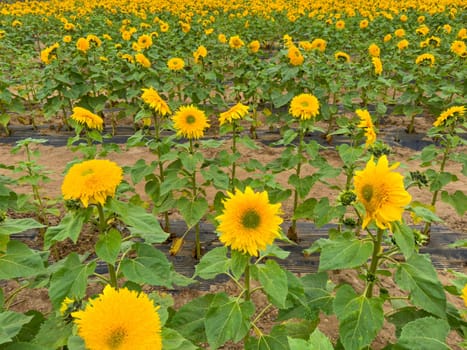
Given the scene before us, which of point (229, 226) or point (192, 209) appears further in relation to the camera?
point (192, 209)

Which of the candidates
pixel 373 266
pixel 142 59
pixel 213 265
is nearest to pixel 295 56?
pixel 142 59

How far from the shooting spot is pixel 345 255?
6.49 feet

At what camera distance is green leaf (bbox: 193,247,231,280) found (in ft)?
6.94

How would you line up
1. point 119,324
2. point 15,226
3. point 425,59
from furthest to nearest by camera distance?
1. point 425,59
2. point 15,226
3. point 119,324

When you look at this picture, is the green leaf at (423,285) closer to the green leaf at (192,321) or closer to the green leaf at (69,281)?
the green leaf at (192,321)

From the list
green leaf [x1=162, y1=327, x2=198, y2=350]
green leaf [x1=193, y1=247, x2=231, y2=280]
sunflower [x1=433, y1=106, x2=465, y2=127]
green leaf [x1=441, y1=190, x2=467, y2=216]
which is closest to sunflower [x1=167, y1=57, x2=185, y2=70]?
sunflower [x1=433, y1=106, x2=465, y2=127]

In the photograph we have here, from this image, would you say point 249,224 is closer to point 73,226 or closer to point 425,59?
point 73,226

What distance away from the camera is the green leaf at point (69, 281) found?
1911mm

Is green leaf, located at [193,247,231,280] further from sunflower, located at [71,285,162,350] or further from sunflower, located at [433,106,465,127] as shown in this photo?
sunflower, located at [433,106,465,127]

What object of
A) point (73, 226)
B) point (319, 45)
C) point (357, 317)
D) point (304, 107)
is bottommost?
point (357, 317)

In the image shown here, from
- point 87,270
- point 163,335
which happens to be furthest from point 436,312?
point 87,270

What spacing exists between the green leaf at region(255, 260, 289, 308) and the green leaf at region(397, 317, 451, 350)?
0.57m

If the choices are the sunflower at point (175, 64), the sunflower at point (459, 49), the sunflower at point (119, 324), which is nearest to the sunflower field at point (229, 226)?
the sunflower at point (119, 324)

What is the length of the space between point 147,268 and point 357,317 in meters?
1.14
